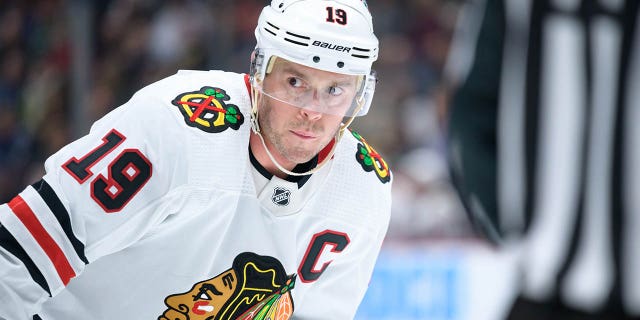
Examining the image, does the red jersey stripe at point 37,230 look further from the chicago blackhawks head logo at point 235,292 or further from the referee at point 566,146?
the referee at point 566,146

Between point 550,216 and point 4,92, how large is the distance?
5.13 m

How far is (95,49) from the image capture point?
4805mm

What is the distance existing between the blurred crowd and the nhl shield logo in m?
2.57

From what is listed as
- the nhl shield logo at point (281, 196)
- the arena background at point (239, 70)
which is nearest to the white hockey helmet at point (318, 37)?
the nhl shield logo at point (281, 196)

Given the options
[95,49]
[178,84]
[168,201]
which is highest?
[178,84]

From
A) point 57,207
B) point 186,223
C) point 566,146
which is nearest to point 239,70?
point 186,223

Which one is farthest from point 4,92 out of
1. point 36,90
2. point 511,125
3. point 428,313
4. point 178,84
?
point 511,125

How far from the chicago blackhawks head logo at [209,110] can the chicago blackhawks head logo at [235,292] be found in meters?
0.31

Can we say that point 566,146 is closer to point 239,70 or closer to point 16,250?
point 16,250

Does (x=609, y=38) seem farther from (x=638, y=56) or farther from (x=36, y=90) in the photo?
(x=36, y=90)

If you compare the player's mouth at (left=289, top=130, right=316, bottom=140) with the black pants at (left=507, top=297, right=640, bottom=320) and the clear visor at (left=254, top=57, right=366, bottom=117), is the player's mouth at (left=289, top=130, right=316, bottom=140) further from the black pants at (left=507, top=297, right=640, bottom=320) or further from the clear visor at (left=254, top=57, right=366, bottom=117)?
the black pants at (left=507, top=297, right=640, bottom=320)

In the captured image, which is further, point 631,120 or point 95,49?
point 95,49

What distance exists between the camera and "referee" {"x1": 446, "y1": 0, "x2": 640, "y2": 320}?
573 mm

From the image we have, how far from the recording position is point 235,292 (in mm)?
2262
